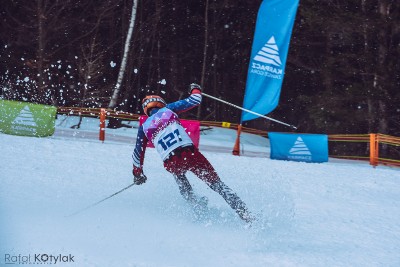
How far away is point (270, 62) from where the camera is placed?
49.1ft

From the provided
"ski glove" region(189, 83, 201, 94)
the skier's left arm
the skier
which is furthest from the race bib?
"ski glove" region(189, 83, 201, 94)

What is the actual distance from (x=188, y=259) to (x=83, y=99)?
55.6ft

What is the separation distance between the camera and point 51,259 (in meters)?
4.74

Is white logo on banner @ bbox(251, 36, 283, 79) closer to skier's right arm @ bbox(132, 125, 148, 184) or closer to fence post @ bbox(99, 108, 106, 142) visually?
fence post @ bbox(99, 108, 106, 142)

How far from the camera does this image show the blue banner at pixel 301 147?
1485 centimetres

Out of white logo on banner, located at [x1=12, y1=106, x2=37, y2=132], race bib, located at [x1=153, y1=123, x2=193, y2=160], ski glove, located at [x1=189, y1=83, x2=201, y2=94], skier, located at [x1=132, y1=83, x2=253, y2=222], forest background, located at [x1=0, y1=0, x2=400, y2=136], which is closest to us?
skier, located at [x1=132, y1=83, x2=253, y2=222]

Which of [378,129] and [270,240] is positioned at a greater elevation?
[378,129]

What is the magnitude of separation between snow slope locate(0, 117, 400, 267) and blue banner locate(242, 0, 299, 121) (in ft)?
10.5

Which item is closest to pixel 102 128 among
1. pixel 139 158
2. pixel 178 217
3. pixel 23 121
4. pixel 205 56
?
pixel 23 121

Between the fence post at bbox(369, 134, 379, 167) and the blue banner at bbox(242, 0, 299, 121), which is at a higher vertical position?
the blue banner at bbox(242, 0, 299, 121)

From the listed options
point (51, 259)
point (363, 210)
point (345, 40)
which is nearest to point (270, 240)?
point (51, 259)

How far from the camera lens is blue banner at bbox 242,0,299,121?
1497cm

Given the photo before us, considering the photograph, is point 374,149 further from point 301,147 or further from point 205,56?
point 205,56

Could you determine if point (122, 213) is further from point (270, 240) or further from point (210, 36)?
point (210, 36)
